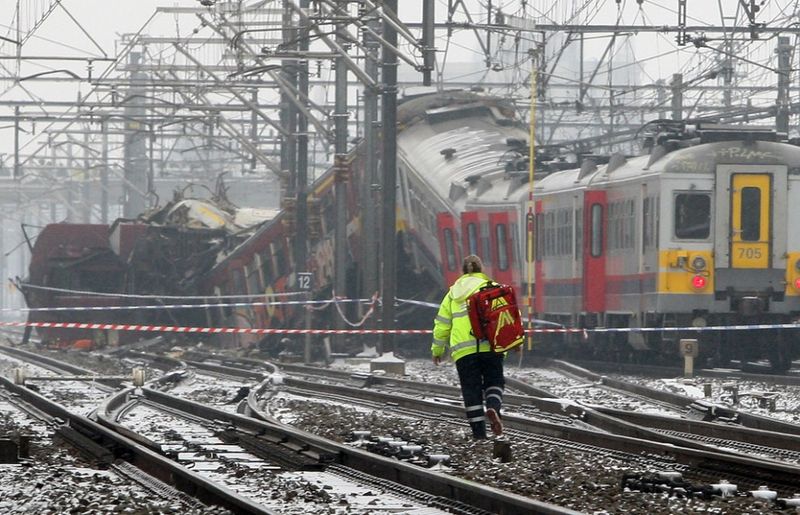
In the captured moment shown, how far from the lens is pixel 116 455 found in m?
11.2

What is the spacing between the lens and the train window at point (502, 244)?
97.7 ft

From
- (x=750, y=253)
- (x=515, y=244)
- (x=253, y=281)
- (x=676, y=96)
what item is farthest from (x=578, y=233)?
(x=676, y=96)

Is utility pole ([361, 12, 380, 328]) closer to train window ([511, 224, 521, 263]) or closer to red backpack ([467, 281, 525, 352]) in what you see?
train window ([511, 224, 521, 263])

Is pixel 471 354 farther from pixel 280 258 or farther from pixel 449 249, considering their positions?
pixel 280 258

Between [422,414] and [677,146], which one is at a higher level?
[677,146]

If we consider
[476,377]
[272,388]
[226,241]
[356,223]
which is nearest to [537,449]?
[476,377]

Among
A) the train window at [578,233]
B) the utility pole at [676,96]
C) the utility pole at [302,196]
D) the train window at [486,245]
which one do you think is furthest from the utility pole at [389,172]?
the utility pole at [676,96]

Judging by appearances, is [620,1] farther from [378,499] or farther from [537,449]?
[378,499]

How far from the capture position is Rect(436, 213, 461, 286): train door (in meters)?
30.5

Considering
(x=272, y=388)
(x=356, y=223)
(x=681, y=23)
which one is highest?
(x=681, y=23)

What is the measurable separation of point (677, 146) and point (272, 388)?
767 centimetres

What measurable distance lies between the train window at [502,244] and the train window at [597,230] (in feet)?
10.9

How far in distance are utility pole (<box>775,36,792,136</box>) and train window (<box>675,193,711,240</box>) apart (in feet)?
15.1

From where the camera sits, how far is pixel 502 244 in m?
29.9
